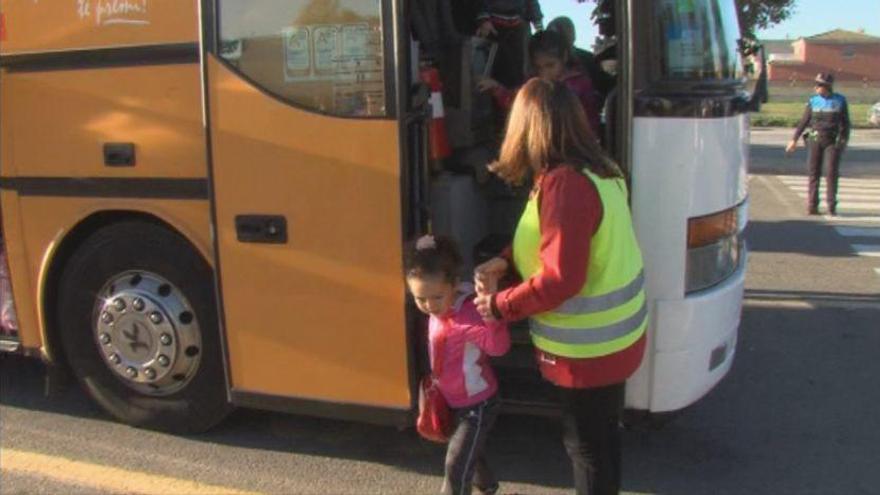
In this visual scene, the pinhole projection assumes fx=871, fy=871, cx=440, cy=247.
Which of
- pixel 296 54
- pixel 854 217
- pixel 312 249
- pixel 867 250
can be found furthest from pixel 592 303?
pixel 854 217

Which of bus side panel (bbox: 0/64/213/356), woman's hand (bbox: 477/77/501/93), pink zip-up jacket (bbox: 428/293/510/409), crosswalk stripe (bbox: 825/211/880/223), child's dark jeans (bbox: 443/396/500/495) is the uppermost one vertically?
woman's hand (bbox: 477/77/501/93)

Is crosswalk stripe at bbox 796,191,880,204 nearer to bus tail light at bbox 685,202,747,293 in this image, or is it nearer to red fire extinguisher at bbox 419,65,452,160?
bus tail light at bbox 685,202,747,293

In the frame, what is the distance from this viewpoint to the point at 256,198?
12.5 ft

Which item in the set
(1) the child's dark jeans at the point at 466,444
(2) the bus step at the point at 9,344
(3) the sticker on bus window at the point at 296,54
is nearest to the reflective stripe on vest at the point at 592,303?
(1) the child's dark jeans at the point at 466,444

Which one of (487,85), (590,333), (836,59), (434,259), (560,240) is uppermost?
(836,59)

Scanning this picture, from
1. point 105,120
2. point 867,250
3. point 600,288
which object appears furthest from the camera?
point 867,250

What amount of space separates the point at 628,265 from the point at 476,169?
5.15 ft

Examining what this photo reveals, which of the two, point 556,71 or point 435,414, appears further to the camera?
point 556,71

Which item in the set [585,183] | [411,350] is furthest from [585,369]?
[411,350]

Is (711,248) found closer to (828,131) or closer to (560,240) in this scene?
(560,240)

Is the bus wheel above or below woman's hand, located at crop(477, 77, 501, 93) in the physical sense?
below

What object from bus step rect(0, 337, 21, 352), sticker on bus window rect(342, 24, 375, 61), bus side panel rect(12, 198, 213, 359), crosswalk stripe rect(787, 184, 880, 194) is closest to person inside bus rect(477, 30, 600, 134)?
sticker on bus window rect(342, 24, 375, 61)

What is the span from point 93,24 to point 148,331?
1.47 metres

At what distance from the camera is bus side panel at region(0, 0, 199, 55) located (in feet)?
12.8
